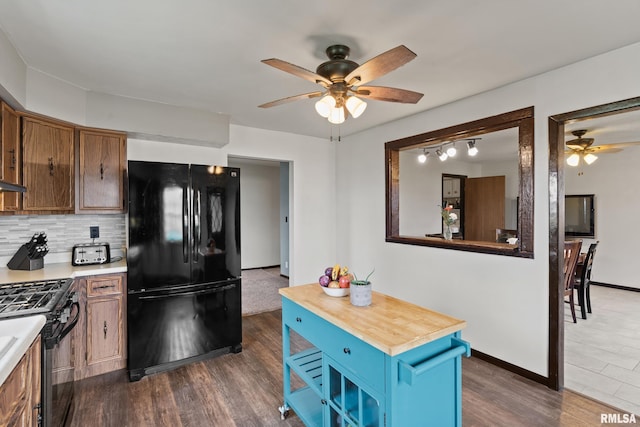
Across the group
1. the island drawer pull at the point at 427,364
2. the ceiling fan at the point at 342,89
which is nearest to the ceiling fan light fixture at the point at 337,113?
the ceiling fan at the point at 342,89

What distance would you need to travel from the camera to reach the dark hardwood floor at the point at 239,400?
83.4 inches

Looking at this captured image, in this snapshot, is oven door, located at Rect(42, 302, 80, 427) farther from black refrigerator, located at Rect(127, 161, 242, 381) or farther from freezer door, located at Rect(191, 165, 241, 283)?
freezer door, located at Rect(191, 165, 241, 283)

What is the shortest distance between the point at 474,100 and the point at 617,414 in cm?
262

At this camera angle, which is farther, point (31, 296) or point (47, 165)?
point (47, 165)

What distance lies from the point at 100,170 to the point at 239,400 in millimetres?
2395

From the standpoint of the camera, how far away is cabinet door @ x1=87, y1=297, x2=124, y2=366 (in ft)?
8.63

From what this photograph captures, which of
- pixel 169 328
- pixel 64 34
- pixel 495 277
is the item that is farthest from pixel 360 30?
pixel 169 328

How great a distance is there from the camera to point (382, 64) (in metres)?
1.69

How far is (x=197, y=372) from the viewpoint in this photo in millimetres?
2773

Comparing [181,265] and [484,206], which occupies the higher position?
[484,206]

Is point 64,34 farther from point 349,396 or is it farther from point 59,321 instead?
point 349,396

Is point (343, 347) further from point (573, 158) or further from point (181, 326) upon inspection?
point (573, 158)

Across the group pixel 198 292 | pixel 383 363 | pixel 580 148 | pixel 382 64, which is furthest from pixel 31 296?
pixel 580 148

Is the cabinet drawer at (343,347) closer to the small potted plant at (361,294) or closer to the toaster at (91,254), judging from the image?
the small potted plant at (361,294)
